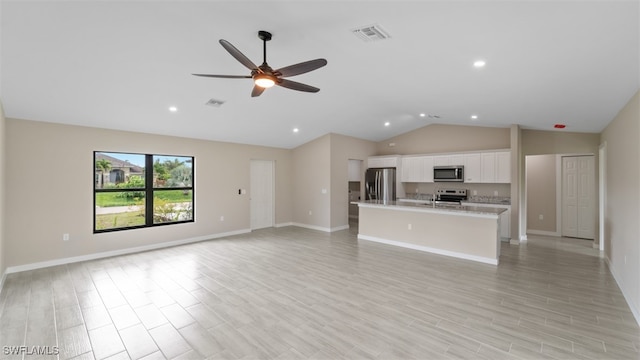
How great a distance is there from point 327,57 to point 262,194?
546 centimetres

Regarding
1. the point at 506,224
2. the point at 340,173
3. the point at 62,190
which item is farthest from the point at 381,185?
the point at 62,190

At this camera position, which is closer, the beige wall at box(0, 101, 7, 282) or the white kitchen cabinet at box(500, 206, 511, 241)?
the beige wall at box(0, 101, 7, 282)

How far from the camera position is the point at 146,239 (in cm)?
576

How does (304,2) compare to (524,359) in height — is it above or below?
above

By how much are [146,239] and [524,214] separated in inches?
342

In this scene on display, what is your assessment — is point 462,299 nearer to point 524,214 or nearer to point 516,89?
point 516,89

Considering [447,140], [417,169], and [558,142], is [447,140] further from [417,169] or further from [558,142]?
[558,142]

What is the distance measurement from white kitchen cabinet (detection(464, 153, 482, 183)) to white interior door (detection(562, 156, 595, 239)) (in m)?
2.24

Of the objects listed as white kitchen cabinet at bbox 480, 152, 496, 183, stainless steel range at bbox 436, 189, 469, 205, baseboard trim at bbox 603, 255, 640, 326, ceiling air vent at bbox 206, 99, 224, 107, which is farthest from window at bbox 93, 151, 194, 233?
baseboard trim at bbox 603, 255, 640, 326

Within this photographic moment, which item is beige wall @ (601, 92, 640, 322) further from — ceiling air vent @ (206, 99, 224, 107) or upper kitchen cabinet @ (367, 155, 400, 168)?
ceiling air vent @ (206, 99, 224, 107)

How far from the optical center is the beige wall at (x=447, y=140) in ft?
22.1

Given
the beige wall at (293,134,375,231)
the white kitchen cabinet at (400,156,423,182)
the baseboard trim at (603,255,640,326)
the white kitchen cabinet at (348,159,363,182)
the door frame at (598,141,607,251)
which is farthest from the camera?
the white kitchen cabinet at (348,159,363,182)

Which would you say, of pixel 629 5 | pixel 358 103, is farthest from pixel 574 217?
pixel 629 5

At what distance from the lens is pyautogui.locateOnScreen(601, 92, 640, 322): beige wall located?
296cm
